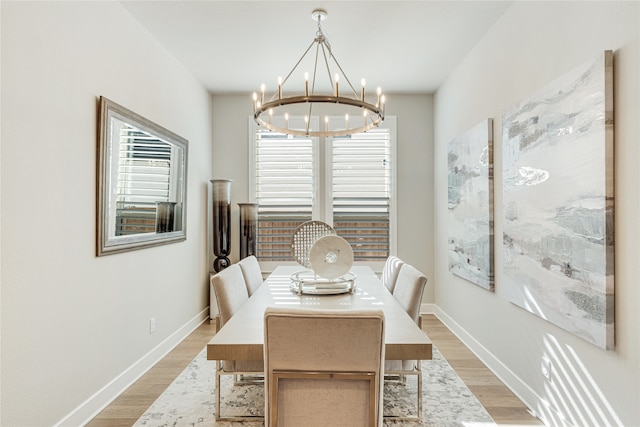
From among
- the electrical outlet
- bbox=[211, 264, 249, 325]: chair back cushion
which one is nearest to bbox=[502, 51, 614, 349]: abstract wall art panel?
the electrical outlet

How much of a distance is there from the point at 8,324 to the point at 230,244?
9.49 feet

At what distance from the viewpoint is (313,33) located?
3141 mm

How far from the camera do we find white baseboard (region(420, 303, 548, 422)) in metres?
Result: 2.40

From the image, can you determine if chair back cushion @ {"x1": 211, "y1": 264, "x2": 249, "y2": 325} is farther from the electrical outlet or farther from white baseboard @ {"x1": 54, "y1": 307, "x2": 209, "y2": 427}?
the electrical outlet

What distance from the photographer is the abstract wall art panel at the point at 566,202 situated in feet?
5.75

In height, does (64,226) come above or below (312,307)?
above

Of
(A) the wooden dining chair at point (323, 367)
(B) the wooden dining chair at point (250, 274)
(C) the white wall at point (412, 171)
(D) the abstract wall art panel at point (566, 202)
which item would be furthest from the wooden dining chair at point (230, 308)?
(C) the white wall at point (412, 171)

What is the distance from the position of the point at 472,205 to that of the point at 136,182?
9.29 feet

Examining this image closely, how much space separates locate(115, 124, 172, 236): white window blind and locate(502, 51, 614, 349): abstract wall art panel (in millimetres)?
2761

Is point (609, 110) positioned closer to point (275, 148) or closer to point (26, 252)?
point (26, 252)

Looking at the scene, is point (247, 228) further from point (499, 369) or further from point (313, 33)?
point (499, 369)

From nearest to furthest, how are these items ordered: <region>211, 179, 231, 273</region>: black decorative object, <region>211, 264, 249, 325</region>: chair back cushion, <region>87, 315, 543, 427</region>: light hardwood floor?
<region>211, 264, 249, 325</region>: chair back cushion
<region>87, 315, 543, 427</region>: light hardwood floor
<region>211, 179, 231, 273</region>: black decorative object

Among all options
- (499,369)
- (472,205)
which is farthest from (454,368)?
(472,205)

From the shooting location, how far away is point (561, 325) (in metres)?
2.08
